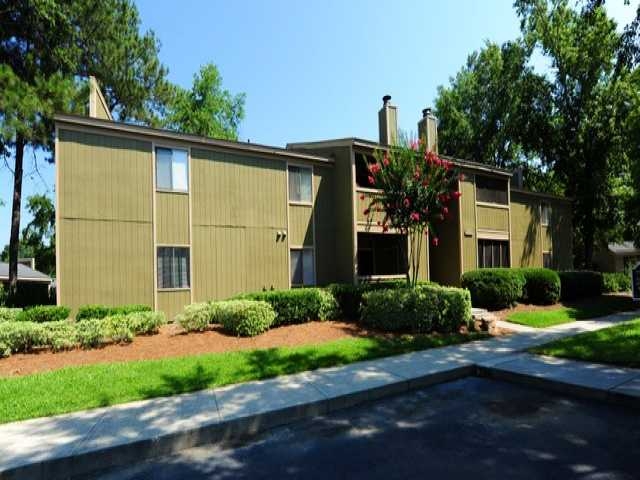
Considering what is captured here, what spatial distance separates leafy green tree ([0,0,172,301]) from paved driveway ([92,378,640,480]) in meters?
15.1

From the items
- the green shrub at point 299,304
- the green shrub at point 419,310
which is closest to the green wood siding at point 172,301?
the green shrub at point 299,304

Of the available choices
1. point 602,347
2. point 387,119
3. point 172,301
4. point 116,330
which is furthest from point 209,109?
point 602,347

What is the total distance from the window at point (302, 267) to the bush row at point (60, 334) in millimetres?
6886

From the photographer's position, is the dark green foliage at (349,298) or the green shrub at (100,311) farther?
the dark green foliage at (349,298)

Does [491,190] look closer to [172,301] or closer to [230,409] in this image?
[172,301]

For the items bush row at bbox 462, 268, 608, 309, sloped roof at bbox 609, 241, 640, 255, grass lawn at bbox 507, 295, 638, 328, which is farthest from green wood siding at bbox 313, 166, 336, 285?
sloped roof at bbox 609, 241, 640, 255

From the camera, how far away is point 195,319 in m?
9.82

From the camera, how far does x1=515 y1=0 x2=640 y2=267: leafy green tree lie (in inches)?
945

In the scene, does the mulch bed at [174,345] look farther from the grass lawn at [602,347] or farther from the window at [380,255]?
the window at [380,255]

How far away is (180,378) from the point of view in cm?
669

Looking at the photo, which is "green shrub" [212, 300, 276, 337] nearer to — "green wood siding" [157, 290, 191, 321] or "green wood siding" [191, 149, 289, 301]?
"green wood siding" [157, 290, 191, 321]

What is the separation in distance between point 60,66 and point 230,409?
19346 mm

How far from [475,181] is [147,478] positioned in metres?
18.4

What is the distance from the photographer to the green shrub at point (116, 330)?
8633 millimetres
